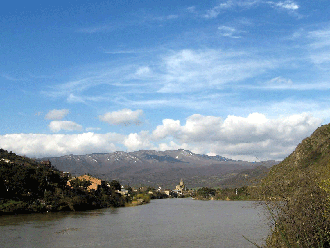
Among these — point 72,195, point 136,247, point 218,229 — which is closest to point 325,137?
point 218,229

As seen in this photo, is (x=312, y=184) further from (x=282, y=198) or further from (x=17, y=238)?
(x=17, y=238)

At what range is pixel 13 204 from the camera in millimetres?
73500

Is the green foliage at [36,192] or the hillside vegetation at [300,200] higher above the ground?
the hillside vegetation at [300,200]

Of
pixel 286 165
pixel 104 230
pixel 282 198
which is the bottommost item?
pixel 104 230

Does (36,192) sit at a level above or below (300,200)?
below

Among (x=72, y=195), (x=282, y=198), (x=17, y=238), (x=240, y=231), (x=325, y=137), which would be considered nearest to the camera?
(x=282, y=198)

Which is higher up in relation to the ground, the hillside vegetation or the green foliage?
the hillside vegetation

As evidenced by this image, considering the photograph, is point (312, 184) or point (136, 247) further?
point (136, 247)

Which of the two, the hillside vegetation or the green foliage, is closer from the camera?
the hillside vegetation

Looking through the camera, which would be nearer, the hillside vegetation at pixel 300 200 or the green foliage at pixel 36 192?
the hillside vegetation at pixel 300 200

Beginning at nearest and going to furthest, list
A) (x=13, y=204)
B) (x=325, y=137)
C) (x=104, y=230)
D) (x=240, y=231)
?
(x=240, y=231)
(x=104, y=230)
(x=13, y=204)
(x=325, y=137)

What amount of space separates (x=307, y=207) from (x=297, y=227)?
1.17 meters

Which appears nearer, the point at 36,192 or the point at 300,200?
the point at 300,200

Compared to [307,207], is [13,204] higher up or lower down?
lower down
